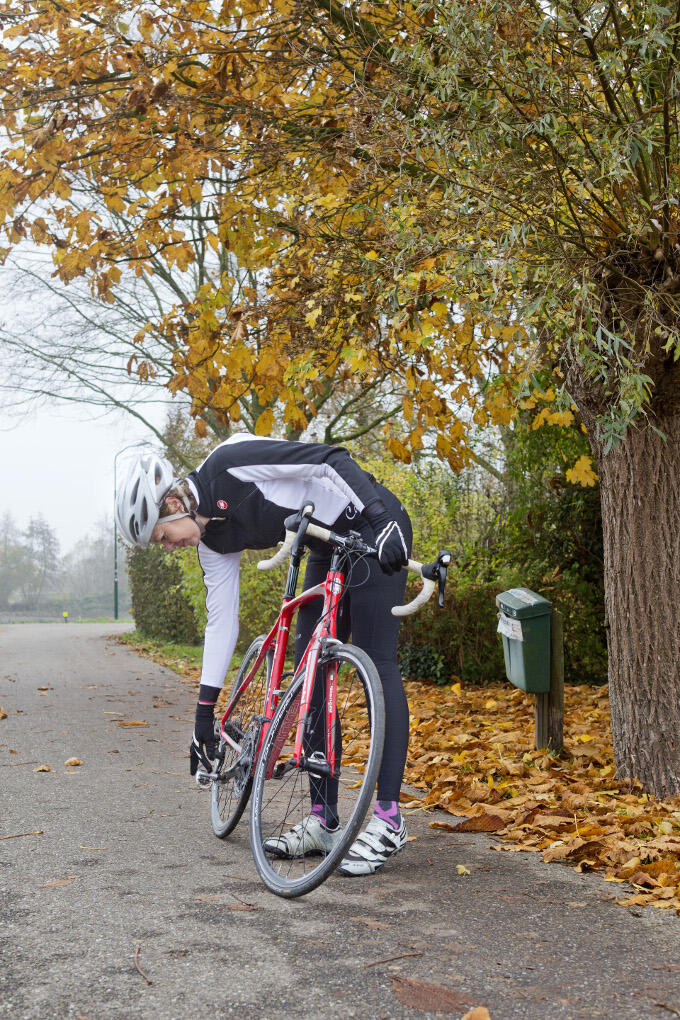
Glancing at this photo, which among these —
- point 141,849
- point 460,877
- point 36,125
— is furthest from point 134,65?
point 460,877

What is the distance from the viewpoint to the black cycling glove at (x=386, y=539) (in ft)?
10.7

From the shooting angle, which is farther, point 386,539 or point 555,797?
point 555,797

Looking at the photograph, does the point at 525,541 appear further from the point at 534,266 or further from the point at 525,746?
the point at 534,266

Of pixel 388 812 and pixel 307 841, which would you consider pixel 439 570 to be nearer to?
pixel 388 812

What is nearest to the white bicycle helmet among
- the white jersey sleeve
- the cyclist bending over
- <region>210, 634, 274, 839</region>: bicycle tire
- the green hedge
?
the cyclist bending over

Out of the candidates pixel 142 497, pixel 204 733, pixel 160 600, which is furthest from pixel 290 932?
pixel 160 600

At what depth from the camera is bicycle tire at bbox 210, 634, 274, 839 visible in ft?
12.9

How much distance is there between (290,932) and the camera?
115 inches

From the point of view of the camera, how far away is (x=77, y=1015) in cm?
232

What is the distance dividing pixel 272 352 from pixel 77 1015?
538cm

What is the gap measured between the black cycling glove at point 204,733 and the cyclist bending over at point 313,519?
519 millimetres

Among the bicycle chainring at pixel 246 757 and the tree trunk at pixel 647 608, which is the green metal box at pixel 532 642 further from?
the bicycle chainring at pixel 246 757

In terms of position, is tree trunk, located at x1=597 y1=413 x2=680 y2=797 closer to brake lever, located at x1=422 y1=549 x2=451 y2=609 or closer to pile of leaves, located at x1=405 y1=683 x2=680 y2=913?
pile of leaves, located at x1=405 y1=683 x2=680 y2=913

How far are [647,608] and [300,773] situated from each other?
227 cm
